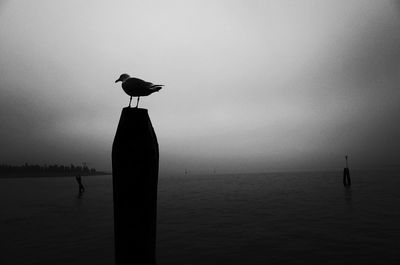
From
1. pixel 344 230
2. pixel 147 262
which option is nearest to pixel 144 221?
pixel 147 262

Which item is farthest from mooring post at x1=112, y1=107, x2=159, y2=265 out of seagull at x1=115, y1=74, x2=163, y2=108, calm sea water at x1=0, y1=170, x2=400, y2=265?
calm sea water at x1=0, y1=170, x2=400, y2=265

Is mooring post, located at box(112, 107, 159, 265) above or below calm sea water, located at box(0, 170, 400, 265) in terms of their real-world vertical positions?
above

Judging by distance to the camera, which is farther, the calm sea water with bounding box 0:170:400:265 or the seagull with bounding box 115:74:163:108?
the calm sea water with bounding box 0:170:400:265

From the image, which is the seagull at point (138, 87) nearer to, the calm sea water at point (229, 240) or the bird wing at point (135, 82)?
the bird wing at point (135, 82)

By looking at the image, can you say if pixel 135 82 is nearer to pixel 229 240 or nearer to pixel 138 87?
pixel 138 87

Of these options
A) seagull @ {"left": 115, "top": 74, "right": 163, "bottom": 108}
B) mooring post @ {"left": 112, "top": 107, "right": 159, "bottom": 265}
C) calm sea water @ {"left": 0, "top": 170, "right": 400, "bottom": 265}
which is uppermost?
seagull @ {"left": 115, "top": 74, "right": 163, "bottom": 108}

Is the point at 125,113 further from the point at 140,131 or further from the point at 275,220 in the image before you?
the point at 275,220

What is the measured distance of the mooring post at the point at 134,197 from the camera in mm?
2973

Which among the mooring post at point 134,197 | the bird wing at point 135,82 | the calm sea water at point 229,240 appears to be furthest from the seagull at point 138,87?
the calm sea water at point 229,240

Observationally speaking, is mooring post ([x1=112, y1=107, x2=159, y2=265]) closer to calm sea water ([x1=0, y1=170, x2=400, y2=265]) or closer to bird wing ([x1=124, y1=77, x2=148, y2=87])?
bird wing ([x1=124, y1=77, x2=148, y2=87])

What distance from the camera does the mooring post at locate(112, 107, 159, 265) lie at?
9.75ft

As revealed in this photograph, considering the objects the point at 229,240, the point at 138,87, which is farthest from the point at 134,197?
the point at 229,240

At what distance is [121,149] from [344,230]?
17.4 m

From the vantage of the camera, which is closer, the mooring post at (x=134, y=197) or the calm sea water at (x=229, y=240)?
the mooring post at (x=134, y=197)
